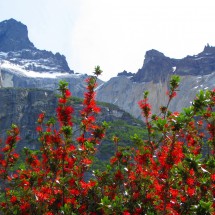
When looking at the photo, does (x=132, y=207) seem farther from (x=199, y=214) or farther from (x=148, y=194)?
(x=199, y=214)

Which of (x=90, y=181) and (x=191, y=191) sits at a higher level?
(x=191, y=191)

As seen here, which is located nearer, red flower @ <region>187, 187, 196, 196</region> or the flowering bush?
red flower @ <region>187, 187, 196, 196</region>

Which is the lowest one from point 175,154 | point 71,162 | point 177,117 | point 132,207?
point 132,207

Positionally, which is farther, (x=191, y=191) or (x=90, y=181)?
(x=90, y=181)

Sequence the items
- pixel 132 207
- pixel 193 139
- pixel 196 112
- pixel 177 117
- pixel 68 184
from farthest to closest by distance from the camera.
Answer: pixel 193 139 → pixel 68 184 → pixel 132 207 → pixel 196 112 → pixel 177 117

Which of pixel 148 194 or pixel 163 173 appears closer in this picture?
pixel 163 173

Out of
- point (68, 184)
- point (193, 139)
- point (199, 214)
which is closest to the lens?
point (199, 214)

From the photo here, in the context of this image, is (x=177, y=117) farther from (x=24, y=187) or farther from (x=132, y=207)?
(x=24, y=187)

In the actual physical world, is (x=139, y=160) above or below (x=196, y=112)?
below

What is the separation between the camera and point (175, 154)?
1058 centimetres

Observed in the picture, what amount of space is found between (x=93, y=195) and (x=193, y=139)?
5.38 metres

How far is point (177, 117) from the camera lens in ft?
33.1

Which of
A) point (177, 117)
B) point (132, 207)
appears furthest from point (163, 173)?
point (132, 207)

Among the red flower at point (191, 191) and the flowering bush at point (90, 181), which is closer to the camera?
the red flower at point (191, 191)
